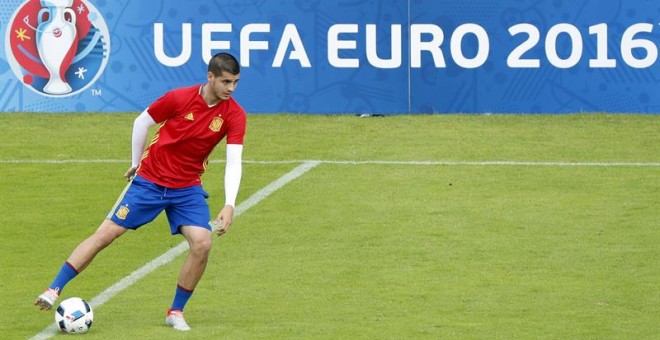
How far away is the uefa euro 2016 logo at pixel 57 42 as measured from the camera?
23.0 metres

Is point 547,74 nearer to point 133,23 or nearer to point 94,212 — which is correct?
point 133,23

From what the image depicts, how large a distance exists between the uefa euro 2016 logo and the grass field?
687mm

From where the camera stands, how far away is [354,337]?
10914 millimetres

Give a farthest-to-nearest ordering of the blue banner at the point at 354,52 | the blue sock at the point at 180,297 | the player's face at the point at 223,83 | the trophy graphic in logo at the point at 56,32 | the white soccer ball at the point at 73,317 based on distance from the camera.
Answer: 1. the trophy graphic in logo at the point at 56,32
2. the blue banner at the point at 354,52
3. the blue sock at the point at 180,297
4. the white soccer ball at the point at 73,317
5. the player's face at the point at 223,83

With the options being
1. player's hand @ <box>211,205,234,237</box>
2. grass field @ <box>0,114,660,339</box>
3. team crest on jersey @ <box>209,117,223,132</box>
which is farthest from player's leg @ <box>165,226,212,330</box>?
team crest on jersey @ <box>209,117,223,132</box>

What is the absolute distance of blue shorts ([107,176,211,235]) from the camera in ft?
36.6

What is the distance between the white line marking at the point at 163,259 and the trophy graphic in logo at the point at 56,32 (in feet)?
16.4

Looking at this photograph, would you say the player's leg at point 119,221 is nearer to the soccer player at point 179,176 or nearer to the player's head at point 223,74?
the soccer player at point 179,176

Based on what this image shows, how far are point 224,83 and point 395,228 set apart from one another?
5199 mm

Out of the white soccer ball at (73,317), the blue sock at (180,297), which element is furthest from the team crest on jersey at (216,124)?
the white soccer ball at (73,317)

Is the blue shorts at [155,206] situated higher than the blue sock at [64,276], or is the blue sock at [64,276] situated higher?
the blue shorts at [155,206]

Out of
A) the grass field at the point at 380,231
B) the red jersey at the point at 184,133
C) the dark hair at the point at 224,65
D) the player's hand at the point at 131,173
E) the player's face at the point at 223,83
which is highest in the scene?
the dark hair at the point at 224,65

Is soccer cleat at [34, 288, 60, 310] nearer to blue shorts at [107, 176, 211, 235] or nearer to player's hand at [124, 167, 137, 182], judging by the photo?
blue shorts at [107, 176, 211, 235]

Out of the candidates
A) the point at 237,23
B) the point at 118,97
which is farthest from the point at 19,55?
the point at 237,23
